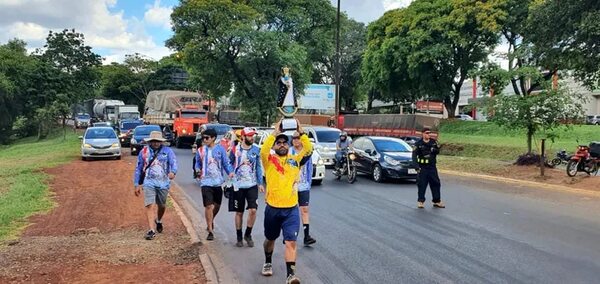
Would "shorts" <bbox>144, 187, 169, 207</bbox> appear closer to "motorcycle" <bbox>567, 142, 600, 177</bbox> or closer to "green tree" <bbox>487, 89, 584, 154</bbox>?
"green tree" <bbox>487, 89, 584, 154</bbox>

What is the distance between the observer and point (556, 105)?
53.9 feet

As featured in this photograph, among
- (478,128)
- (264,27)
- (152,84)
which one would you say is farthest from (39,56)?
(478,128)

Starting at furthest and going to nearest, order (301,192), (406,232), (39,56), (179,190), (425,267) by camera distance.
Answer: (39,56) < (179,190) < (406,232) < (301,192) < (425,267)

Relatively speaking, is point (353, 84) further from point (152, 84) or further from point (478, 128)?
point (478, 128)

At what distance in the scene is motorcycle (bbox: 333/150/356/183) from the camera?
1666 cm

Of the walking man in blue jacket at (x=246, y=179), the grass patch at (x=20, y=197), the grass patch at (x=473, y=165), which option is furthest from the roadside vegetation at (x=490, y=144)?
the grass patch at (x=20, y=197)

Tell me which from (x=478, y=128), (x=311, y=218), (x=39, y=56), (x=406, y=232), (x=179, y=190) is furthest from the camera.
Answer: (x=39, y=56)

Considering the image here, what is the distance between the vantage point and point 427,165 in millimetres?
11836

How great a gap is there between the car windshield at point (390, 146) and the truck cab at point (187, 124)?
1732 cm

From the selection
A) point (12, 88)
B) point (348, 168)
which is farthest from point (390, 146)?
point (12, 88)

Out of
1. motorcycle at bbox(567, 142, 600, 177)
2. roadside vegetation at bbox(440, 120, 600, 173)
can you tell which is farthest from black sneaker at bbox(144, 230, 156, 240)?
roadside vegetation at bbox(440, 120, 600, 173)

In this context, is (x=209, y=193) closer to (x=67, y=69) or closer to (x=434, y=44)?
(x=434, y=44)

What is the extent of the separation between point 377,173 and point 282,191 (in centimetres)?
1135

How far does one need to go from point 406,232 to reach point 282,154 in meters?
3.85
